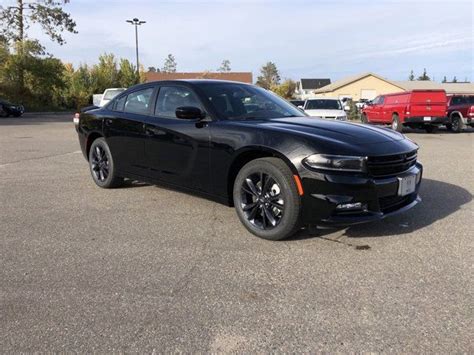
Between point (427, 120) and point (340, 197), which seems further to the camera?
point (427, 120)

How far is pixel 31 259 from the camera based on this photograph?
4.07 meters

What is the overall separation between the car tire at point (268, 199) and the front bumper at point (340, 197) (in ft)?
0.44

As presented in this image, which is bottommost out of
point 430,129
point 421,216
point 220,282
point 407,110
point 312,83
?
point 220,282

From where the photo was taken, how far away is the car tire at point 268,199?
14.0 feet

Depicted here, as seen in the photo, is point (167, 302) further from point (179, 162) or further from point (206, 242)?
point (179, 162)

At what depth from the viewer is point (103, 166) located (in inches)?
271

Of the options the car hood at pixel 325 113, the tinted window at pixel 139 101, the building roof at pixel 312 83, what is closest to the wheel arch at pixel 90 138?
the tinted window at pixel 139 101

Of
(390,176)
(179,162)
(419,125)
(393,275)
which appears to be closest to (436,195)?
(390,176)

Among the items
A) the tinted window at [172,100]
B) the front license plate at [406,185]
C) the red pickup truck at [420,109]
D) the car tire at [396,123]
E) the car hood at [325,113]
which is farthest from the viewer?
the car tire at [396,123]

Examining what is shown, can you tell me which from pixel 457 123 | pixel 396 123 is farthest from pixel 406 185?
pixel 457 123

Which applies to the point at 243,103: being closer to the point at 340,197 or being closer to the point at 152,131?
the point at 152,131

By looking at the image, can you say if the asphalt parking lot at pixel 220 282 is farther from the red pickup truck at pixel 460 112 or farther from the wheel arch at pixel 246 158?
the red pickup truck at pixel 460 112

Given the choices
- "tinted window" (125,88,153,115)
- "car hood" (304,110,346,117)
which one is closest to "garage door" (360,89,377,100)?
"car hood" (304,110,346,117)

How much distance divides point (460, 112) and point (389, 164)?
18128 millimetres
